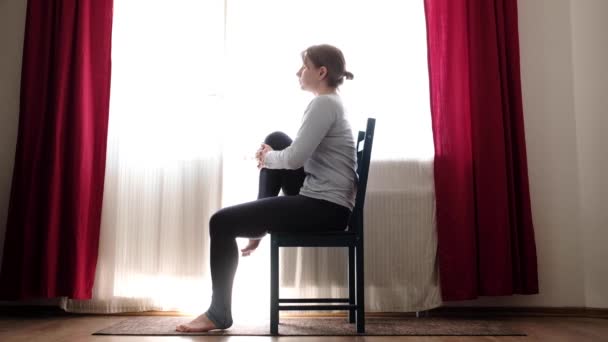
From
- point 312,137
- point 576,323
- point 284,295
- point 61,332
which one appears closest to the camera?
point 312,137

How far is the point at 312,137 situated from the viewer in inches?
82.8

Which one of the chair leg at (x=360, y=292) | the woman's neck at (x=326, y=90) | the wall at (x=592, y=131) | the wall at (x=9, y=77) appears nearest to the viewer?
the chair leg at (x=360, y=292)

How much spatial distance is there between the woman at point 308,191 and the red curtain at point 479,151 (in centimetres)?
63

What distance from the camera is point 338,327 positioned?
2.31 m

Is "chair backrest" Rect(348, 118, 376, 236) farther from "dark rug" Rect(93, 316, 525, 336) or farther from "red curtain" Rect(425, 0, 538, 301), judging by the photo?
"red curtain" Rect(425, 0, 538, 301)

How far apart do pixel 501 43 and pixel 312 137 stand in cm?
118

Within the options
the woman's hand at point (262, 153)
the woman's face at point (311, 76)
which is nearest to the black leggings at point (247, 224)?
the woman's hand at point (262, 153)

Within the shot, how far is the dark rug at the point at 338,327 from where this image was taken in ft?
7.11

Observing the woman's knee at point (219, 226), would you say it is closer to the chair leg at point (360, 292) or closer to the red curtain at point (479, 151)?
the chair leg at point (360, 292)

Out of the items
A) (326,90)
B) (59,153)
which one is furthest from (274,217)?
(59,153)

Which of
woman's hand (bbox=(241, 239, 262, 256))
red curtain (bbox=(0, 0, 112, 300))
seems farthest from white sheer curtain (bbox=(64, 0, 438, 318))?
woman's hand (bbox=(241, 239, 262, 256))

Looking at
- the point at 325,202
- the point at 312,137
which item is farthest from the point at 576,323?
the point at 312,137

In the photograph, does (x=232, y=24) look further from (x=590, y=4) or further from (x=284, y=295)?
(x=590, y=4)

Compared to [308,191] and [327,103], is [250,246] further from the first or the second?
[327,103]
